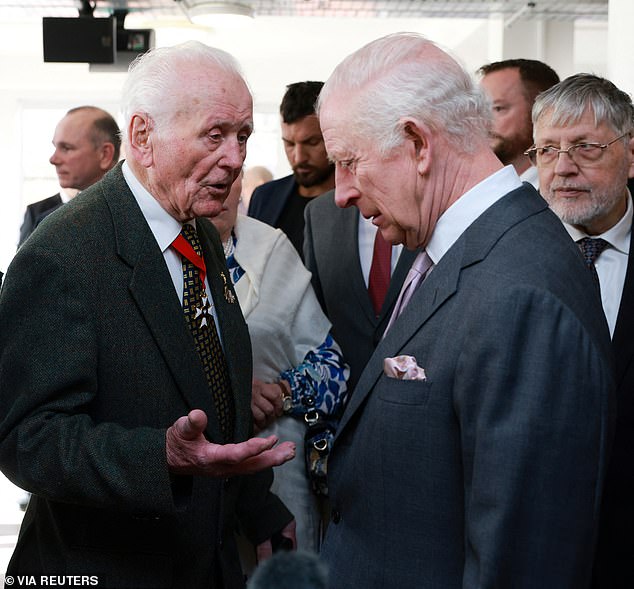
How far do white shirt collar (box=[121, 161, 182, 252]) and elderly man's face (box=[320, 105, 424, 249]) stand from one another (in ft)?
1.29

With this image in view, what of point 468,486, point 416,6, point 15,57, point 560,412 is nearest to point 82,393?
point 468,486

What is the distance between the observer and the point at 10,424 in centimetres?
164

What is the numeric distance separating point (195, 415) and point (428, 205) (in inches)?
23.0

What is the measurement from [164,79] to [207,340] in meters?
0.55

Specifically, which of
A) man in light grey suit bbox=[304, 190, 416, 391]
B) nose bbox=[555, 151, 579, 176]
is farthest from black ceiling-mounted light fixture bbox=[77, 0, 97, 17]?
nose bbox=[555, 151, 579, 176]

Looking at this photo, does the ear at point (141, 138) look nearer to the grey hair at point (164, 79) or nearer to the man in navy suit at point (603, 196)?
the grey hair at point (164, 79)

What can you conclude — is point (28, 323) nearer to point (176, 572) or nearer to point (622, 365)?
point (176, 572)

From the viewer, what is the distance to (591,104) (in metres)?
2.83

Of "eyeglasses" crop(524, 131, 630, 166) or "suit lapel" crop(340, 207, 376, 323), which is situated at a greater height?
"eyeglasses" crop(524, 131, 630, 166)

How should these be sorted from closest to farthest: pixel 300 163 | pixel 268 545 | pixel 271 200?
pixel 268 545 < pixel 300 163 < pixel 271 200

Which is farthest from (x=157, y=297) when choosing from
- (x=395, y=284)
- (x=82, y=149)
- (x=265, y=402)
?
(x=82, y=149)

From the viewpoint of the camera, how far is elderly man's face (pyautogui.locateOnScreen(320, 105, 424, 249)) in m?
1.67

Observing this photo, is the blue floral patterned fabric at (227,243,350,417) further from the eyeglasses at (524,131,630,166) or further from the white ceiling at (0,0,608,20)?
the white ceiling at (0,0,608,20)

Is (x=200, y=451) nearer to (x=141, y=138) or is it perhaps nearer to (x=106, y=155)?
(x=141, y=138)
